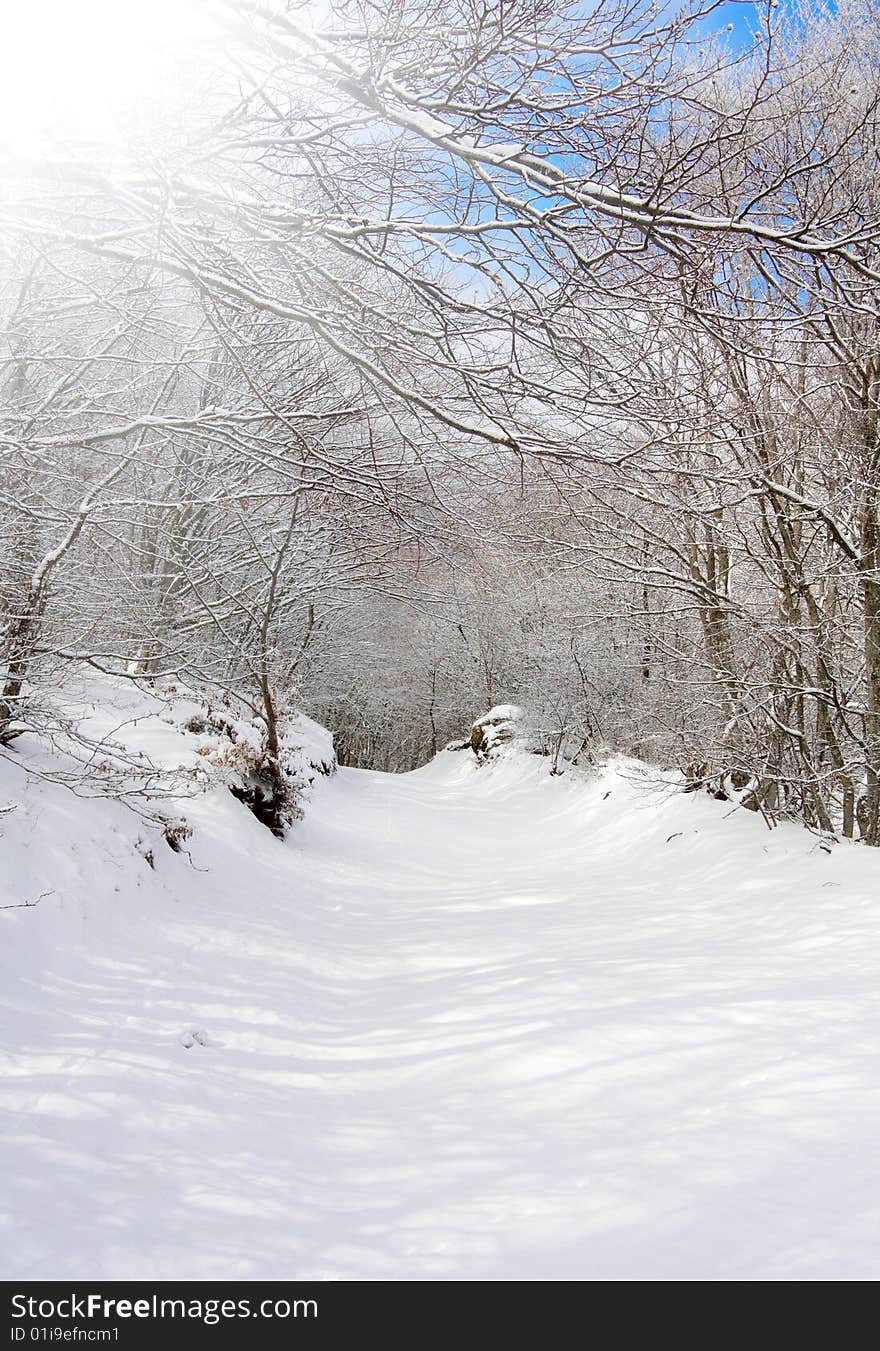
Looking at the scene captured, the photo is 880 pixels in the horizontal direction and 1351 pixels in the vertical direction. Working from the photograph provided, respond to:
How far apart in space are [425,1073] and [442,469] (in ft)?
8.69

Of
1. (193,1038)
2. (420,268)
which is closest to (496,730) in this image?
(193,1038)

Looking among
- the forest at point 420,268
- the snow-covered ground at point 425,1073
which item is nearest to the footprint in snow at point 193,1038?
the snow-covered ground at point 425,1073

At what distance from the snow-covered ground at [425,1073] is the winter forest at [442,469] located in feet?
0.08

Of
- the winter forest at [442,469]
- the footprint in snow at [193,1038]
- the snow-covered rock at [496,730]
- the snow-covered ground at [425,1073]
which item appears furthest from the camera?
the snow-covered rock at [496,730]

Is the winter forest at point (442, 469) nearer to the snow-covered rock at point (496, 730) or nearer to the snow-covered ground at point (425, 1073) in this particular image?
the snow-covered ground at point (425, 1073)

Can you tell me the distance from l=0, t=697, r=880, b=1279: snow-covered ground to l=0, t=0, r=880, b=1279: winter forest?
0.9 inches

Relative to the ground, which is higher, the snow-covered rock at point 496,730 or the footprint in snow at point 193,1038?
the snow-covered rock at point 496,730

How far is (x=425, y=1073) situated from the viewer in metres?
3.49

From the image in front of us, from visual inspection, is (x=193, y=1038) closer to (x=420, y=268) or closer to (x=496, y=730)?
(x=420, y=268)

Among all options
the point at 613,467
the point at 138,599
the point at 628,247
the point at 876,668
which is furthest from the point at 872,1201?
the point at 138,599

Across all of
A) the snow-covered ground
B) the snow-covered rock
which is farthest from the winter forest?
the snow-covered rock

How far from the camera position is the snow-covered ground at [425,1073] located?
221cm

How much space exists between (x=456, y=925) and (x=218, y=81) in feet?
17.8

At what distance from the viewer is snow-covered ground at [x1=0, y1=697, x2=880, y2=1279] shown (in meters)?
2.21
